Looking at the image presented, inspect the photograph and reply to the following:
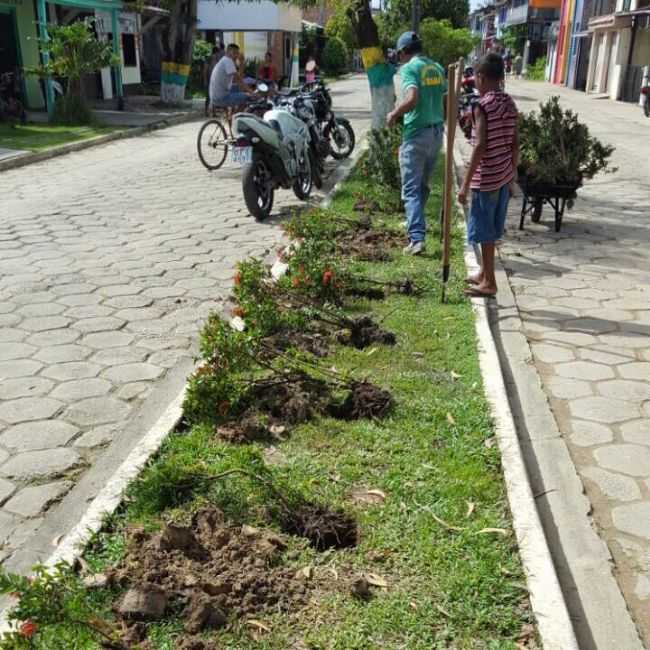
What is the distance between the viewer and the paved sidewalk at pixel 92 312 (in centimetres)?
366

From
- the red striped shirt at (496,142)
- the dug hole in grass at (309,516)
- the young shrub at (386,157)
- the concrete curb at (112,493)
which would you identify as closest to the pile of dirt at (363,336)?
the dug hole in grass at (309,516)

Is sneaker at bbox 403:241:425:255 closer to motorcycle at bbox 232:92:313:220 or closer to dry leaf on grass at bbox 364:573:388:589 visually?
motorcycle at bbox 232:92:313:220

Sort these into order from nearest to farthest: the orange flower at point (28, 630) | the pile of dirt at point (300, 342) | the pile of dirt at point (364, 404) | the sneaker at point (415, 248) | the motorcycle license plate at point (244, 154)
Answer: the orange flower at point (28, 630) → the pile of dirt at point (364, 404) → the pile of dirt at point (300, 342) → the sneaker at point (415, 248) → the motorcycle license plate at point (244, 154)

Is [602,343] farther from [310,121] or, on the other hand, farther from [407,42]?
[310,121]

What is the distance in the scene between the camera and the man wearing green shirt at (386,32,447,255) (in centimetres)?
673

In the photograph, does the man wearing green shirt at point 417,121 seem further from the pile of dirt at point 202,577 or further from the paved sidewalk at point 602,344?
the pile of dirt at point 202,577

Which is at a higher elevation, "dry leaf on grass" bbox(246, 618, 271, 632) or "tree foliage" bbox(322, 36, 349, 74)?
"tree foliage" bbox(322, 36, 349, 74)

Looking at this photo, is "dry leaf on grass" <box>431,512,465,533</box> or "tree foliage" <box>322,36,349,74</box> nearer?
"dry leaf on grass" <box>431,512,465,533</box>

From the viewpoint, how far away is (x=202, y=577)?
2779mm

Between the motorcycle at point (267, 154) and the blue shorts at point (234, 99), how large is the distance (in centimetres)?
320

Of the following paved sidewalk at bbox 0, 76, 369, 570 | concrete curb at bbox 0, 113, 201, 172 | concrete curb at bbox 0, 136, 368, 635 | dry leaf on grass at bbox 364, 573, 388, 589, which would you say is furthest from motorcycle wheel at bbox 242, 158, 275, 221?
dry leaf on grass at bbox 364, 573, 388, 589

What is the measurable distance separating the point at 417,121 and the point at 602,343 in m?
2.72

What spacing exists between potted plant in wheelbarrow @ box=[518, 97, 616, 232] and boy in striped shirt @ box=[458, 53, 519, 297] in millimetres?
2131

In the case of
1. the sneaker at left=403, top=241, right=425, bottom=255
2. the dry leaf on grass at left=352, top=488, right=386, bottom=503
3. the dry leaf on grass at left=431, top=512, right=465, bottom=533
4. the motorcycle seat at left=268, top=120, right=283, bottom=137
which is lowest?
the dry leaf on grass at left=352, top=488, right=386, bottom=503
